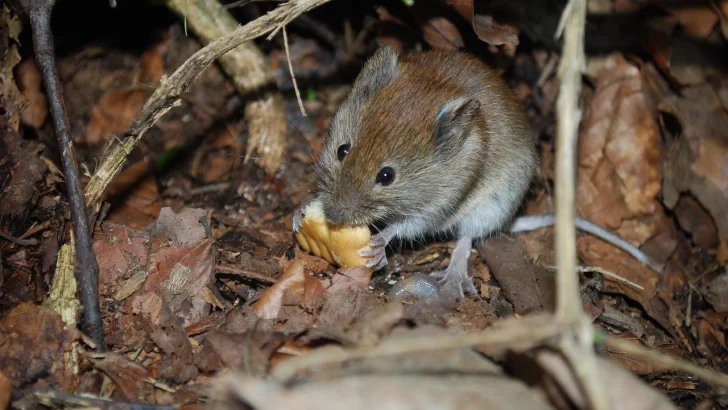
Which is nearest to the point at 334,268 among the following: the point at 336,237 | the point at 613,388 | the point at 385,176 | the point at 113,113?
the point at 336,237

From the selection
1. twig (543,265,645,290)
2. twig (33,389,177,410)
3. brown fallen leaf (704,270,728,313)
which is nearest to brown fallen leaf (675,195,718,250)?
brown fallen leaf (704,270,728,313)

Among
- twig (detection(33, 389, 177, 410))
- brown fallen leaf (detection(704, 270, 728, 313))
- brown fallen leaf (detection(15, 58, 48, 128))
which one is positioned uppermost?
brown fallen leaf (detection(15, 58, 48, 128))

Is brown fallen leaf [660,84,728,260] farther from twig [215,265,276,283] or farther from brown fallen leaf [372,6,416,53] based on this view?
twig [215,265,276,283]

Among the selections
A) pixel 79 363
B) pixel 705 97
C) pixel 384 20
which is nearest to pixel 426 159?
pixel 384 20

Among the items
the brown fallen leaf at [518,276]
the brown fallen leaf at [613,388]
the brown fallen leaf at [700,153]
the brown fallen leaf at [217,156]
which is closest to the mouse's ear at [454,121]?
the brown fallen leaf at [518,276]

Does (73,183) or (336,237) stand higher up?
(73,183)

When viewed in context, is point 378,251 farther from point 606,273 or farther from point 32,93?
point 32,93

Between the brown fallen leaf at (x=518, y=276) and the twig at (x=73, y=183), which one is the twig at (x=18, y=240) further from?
the brown fallen leaf at (x=518, y=276)
